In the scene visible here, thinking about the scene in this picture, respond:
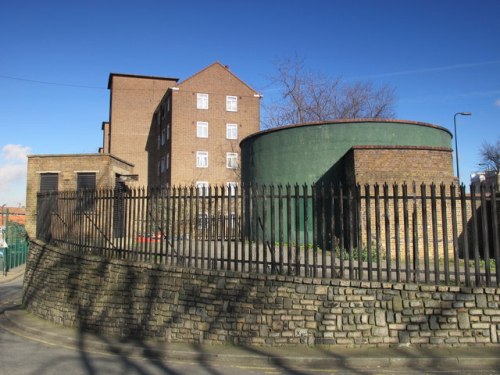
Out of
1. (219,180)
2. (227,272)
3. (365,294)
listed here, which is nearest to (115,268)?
(227,272)

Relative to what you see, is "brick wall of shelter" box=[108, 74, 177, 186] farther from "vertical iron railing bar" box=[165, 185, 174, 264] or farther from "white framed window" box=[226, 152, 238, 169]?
"vertical iron railing bar" box=[165, 185, 174, 264]

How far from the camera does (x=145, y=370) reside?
19.9 feet

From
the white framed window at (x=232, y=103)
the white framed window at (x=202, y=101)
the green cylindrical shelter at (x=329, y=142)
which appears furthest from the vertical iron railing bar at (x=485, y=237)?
the white framed window at (x=232, y=103)

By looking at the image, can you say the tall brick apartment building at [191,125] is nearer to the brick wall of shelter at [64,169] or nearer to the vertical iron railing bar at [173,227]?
the brick wall of shelter at [64,169]

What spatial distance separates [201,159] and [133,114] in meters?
12.1

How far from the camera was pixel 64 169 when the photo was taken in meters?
23.8

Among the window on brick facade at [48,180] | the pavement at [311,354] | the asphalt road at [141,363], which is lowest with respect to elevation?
the asphalt road at [141,363]

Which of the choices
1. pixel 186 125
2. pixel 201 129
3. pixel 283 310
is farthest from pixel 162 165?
pixel 283 310

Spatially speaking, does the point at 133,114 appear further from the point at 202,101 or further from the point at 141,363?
the point at 141,363

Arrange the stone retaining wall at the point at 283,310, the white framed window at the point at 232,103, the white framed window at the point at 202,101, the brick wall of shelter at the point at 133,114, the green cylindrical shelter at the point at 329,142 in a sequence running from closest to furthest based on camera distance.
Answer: the stone retaining wall at the point at 283,310 < the green cylindrical shelter at the point at 329,142 < the white framed window at the point at 202,101 < the white framed window at the point at 232,103 < the brick wall of shelter at the point at 133,114

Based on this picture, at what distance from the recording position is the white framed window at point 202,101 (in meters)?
42.5

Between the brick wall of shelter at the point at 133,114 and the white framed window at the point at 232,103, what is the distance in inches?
402

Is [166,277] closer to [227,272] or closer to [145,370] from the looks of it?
[227,272]

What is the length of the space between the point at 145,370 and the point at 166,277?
1.83m
